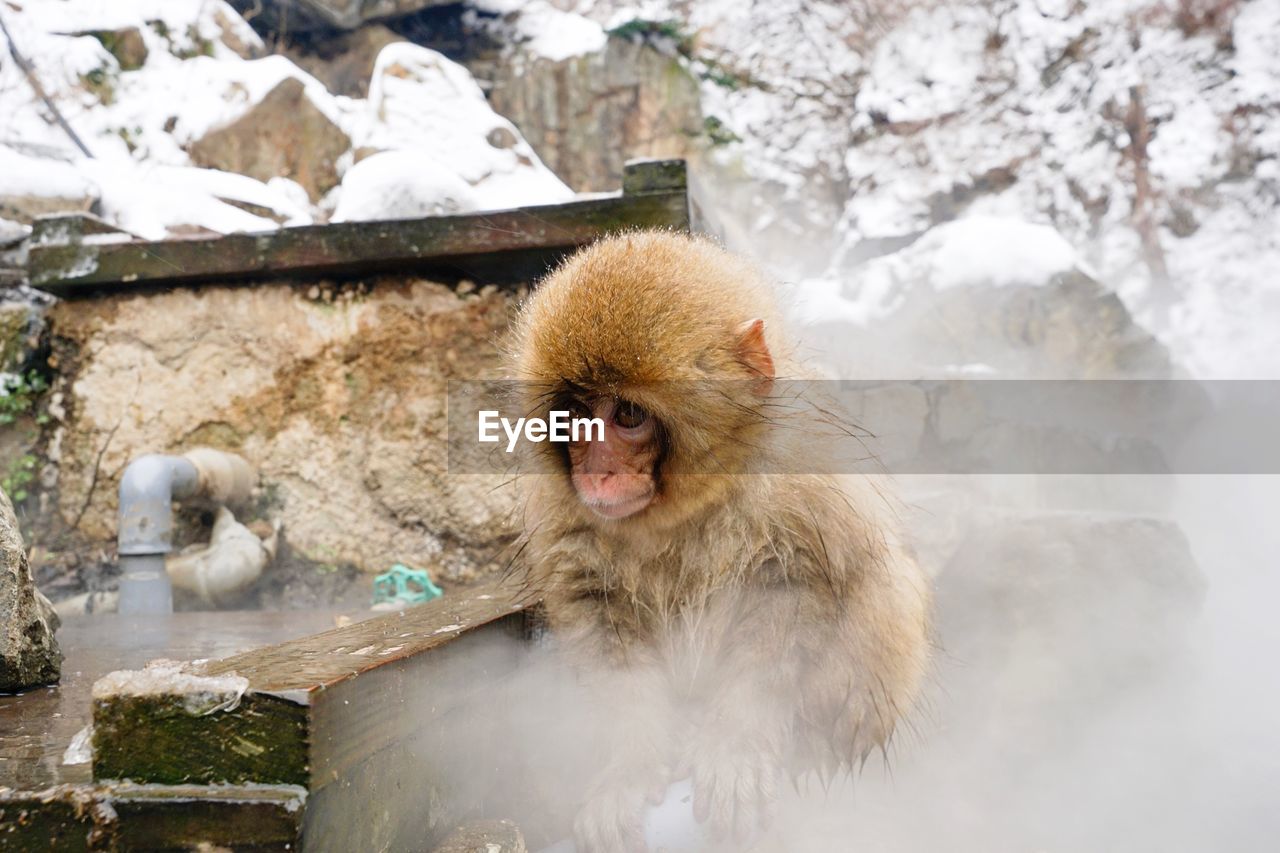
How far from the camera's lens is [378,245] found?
348 cm

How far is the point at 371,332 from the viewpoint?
3.66 m

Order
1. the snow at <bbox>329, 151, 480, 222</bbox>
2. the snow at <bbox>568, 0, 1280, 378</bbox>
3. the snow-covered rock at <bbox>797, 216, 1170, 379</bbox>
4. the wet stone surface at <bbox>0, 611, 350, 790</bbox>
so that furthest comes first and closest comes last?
the snow at <bbox>568, 0, 1280, 378</bbox>, the snow-covered rock at <bbox>797, 216, 1170, 379</bbox>, the snow at <bbox>329, 151, 480, 222</bbox>, the wet stone surface at <bbox>0, 611, 350, 790</bbox>

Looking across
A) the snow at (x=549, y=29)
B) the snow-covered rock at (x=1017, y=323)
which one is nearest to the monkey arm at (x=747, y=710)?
the snow-covered rock at (x=1017, y=323)

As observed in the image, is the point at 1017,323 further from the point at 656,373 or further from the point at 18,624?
the point at 18,624

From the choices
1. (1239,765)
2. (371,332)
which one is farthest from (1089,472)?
(371,332)

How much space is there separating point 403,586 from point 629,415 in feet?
6.80

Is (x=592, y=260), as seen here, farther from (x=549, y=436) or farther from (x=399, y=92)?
(x=399, y=92)

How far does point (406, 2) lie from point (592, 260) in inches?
514

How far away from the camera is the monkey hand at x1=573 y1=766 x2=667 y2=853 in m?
1.55

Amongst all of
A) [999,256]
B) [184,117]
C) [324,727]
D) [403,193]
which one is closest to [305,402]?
[403,193]

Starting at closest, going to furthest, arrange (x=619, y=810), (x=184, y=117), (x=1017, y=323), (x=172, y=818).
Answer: (x=172, y=818)
(x=619, y=810)
(x=184, y=117)
(x=1017, y=323)

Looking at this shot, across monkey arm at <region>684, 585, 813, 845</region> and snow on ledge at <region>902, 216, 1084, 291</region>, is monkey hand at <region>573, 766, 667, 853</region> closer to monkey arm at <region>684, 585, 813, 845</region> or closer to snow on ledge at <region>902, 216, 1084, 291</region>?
monkey arm at <region>684, 585, 813, 845</region>

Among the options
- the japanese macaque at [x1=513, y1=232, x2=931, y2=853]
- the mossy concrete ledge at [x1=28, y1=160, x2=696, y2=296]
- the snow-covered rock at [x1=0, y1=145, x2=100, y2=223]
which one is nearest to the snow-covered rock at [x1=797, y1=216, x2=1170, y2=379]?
the mossy concrete ledge at [x1=28, y1=160, x2=696, y2=296]

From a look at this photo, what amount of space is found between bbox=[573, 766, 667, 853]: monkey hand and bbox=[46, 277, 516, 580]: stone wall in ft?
6.72
